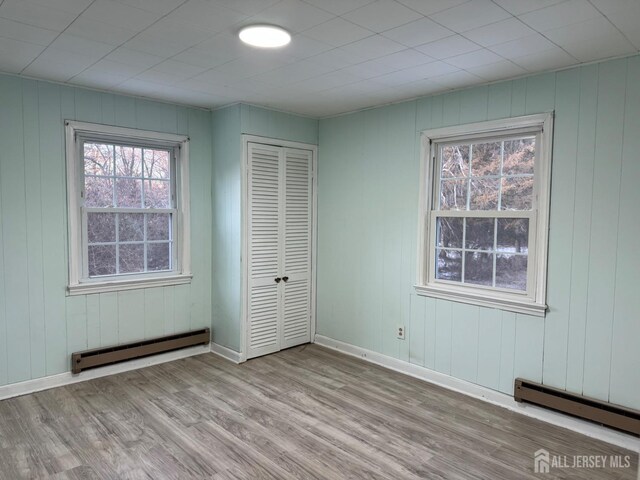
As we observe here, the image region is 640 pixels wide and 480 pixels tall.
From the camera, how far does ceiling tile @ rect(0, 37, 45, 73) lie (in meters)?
2.63

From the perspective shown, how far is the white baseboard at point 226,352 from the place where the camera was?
4.20m

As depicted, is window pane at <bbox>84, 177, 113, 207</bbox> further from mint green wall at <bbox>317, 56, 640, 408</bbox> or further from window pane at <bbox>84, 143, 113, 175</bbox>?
mint green wall at <bbox>317, 56, 640, 408</bbox>

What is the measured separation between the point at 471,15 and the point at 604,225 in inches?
62.9

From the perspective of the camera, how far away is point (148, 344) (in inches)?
159

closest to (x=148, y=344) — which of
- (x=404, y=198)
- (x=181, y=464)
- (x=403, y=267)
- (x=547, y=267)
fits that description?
(x=181, y=464)

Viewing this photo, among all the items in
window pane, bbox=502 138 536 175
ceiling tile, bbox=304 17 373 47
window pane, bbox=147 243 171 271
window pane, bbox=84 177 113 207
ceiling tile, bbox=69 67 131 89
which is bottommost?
window pane, bbox=147 243 171 271

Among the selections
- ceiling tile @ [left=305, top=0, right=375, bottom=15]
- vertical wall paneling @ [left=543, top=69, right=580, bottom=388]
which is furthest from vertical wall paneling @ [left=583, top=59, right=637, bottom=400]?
ceiling tile @ [left=305, top=0, right=375, bottom=15]

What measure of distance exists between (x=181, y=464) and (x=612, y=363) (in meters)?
2.71

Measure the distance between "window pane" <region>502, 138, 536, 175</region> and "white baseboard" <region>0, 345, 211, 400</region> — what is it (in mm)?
3275

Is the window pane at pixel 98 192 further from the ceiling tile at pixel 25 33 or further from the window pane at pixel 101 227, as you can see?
the ceiling tile at pixel 25 33

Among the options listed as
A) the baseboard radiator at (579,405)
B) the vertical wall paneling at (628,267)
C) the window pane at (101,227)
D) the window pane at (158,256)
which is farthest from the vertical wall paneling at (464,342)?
the window pane at (101,227)

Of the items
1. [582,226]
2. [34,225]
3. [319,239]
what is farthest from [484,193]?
[34,225]

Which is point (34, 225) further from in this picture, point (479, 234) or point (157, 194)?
point (479, 234)

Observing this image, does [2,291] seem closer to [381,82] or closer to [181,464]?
[181,464]
